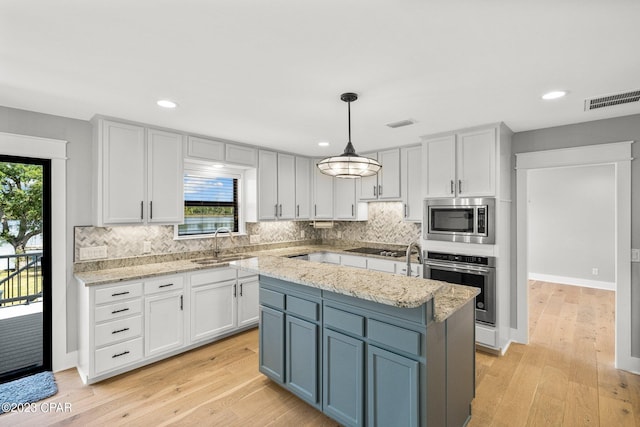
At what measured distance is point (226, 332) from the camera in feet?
12.1

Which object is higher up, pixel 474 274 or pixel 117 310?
pixel 474 274

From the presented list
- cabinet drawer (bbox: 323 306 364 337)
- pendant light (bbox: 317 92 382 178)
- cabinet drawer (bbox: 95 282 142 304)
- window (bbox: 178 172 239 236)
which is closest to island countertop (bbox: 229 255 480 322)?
cabinet drawer (bbox: 323 306 364 337)

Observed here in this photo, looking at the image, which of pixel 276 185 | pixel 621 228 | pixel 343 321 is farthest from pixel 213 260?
pixel 621 228

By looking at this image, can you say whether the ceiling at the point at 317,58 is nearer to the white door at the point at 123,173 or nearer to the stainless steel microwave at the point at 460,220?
the white door at the point at 123,173

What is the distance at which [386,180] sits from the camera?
4.54 m

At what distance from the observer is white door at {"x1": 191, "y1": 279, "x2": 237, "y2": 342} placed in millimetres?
3410

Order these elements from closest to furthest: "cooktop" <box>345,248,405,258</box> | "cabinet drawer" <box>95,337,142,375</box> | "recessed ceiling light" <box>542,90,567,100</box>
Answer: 1. "recessed ceiling light" <box>542,90,567,100</box>
2. "cabinet drawer" <box>95,337,142,375</box>
3. "cooktop" <box>345,248,405,258</box>

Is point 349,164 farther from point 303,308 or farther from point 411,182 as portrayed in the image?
point 411,182

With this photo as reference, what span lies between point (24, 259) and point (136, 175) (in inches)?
48.9

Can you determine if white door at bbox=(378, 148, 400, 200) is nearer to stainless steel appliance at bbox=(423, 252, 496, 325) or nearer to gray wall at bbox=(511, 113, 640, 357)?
stainless steel appliance at bbox=(423, 252, 496, 325)

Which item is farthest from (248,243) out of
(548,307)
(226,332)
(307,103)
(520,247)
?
(548,307)

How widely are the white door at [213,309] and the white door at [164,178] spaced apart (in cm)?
88

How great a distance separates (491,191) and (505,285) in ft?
3.57

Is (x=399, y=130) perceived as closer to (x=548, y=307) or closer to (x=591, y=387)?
(x=591, y=387)
